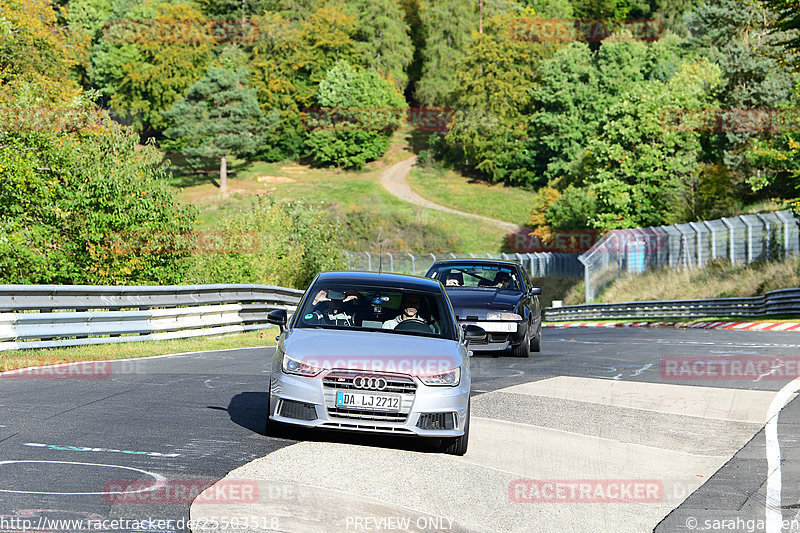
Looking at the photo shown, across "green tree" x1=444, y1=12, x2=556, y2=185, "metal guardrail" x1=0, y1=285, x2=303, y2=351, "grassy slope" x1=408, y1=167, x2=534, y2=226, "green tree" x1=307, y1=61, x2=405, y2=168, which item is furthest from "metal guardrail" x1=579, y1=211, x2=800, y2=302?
"green tree" x1=307, y1=61, x2=405, y2=168

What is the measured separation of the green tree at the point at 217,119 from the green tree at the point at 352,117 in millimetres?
7187

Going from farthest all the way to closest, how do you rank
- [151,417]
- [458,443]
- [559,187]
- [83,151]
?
[559,187]
[83,151]
[151,417]
[458,443]

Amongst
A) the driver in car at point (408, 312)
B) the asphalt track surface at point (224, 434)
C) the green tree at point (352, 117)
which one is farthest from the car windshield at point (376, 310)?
the green tree at point (352, 117)

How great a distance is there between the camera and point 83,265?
1118 inches

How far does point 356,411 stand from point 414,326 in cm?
142

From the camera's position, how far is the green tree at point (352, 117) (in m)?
103

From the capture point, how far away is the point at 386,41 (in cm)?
11319

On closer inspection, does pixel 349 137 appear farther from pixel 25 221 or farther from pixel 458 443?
pixel 458 443

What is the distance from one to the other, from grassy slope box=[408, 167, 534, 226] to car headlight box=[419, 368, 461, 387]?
7971 cm

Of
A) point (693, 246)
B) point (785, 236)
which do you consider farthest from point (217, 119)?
point (785, 236)

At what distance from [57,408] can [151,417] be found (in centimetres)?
105

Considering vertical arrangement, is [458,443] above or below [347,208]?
above

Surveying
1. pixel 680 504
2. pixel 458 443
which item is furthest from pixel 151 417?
pixel 680 504

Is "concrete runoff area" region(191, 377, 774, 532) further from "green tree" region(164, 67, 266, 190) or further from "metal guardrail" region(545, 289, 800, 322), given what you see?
"green tree" region(164, 67, 266, 190)
